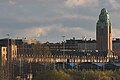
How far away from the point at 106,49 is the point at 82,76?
119917mm

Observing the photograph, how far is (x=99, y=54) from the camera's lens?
179 metres

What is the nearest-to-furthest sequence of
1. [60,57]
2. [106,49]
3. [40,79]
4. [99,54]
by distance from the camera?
[40,79]
[60,57]
[99,54]
[106,49]

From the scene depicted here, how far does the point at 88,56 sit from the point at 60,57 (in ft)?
54.9

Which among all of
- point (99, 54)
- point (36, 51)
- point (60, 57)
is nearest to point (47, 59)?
point (36, 51)

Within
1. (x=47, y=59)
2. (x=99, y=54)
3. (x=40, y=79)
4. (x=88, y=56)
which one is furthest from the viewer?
(x=99, y=54)

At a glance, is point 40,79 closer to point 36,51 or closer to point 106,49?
point 36,51

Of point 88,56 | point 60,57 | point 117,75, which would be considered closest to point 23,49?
point 60,57

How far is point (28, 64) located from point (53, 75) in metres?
34.1

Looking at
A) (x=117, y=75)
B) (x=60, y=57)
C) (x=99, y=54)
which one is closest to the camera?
(x=117, y=75)

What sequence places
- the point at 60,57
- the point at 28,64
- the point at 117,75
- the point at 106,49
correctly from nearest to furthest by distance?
the point at 117,75
the point at 28,64
the point at 60,57
the point at 106,49

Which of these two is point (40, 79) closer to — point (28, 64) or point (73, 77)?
point (73, 77)

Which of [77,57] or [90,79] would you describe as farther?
[77,57]

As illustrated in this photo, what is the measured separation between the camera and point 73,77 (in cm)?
7956

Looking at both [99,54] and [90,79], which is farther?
[99,54]
